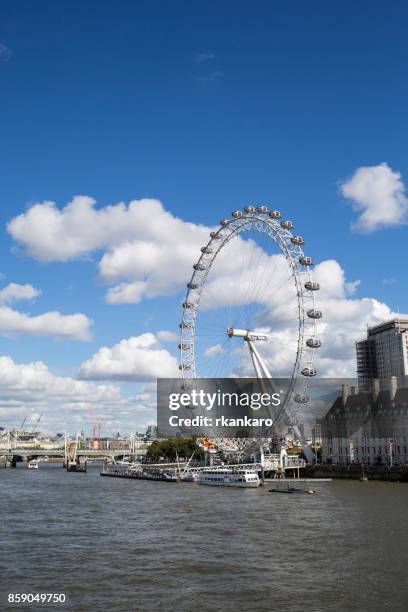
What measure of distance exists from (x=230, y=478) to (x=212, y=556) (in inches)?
1681

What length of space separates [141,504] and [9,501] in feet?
33.0

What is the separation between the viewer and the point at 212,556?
25031mm

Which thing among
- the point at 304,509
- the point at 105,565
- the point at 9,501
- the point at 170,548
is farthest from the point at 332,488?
the point at 105,565

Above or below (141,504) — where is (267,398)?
above

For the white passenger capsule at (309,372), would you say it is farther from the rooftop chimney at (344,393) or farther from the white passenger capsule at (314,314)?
the rooftop chimney at (344,393)

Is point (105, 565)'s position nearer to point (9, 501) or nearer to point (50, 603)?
point (50, 603)

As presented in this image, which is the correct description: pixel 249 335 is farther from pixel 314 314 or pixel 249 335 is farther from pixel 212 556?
pixel 212 556

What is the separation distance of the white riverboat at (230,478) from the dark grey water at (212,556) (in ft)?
68.1

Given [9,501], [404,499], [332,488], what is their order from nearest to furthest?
[404,499] < [9,501] < [332,488]

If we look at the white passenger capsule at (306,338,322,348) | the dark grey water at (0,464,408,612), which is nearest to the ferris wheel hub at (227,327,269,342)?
the white passenger capsule at (306,338,322,348)

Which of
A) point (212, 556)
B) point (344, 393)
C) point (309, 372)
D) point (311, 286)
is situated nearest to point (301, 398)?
point (309, 372)

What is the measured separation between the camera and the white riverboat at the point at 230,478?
214 feet

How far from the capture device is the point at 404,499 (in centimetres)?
4594

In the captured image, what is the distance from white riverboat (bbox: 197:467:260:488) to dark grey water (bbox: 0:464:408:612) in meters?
20.8
